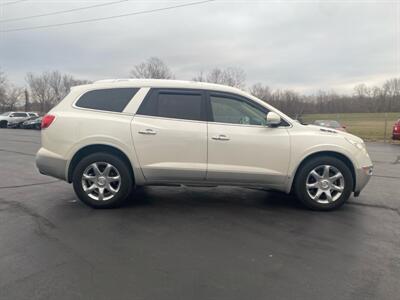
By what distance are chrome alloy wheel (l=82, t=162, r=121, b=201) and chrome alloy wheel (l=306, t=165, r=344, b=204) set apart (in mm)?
2822

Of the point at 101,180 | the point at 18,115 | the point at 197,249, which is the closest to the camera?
the point at 197,249

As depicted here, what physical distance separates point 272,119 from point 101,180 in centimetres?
262

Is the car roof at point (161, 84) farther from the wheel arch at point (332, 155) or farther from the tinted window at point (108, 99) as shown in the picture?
the wheel arch at point (332, 155)

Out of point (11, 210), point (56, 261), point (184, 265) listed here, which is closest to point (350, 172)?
point (184, 265)

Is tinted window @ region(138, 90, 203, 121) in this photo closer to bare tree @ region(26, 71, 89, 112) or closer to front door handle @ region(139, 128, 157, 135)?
front door handle @ region(139, 128, 157, 135)

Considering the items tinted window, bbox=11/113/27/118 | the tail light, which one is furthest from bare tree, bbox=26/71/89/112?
the tail light

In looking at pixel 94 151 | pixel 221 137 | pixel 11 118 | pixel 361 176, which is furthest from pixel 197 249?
pixel 11 118

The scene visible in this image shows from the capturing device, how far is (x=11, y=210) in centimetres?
473

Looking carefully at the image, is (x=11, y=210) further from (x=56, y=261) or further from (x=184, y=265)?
(x=184, y=265)

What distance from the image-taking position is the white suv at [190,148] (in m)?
4.71

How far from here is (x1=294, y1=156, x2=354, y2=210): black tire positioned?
4.77 meters

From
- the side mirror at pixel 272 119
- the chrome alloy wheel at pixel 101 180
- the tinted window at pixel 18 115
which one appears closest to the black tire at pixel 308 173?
the side mirror at pixel 272 119

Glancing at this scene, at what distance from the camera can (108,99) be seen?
4926 mm

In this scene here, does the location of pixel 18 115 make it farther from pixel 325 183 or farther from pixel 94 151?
pixel 325 183
